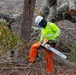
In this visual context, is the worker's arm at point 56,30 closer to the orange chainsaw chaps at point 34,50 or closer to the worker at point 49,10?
the orange chainsaw chaps at point 34,50

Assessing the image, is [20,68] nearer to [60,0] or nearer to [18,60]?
[18,60]

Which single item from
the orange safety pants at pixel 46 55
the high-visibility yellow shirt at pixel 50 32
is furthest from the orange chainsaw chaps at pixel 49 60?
the high-visibility yellow shirt at pixel 50 32

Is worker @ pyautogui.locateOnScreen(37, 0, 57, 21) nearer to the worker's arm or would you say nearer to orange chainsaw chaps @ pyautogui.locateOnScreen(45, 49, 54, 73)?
orange chainsaw chaps @ pyautogui.locateOnScreen(45, 49, 54, 73)

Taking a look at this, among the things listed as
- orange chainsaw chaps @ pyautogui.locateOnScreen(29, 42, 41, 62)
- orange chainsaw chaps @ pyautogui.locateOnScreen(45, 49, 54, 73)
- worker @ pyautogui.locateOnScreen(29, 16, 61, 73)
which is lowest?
orange chainsaw chaps @ pyautogui.locateOnScreen(45, 49, 54, 73)

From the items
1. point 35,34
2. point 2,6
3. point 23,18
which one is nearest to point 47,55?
point 23,18

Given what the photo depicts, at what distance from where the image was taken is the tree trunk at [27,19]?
8.70 m

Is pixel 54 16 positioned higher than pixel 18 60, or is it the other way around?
pixel 54 16

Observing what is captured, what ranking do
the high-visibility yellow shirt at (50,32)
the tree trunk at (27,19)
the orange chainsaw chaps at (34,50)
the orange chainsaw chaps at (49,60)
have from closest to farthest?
1. the orange chainsaw chaps at (34,50)
2. the high-visibility yellow shirt at (50,32)
3. the orange chainsaw chaps at (49,60)
4. the tree trunk at (27,19)

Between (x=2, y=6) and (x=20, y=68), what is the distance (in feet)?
20.1

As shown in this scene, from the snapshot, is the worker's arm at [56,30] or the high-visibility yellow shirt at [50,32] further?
the high-visibility yellow shirt at [50,32]

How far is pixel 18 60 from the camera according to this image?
848 centimetres

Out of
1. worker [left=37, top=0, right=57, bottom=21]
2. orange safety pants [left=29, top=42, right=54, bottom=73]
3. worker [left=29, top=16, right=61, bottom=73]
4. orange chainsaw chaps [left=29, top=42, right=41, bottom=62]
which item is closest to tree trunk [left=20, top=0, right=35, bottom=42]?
worker [left=29, top=16, right=61, bottom=73]

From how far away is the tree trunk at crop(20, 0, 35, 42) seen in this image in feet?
28.5

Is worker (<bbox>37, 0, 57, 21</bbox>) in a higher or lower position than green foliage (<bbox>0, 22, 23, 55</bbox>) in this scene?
higher
